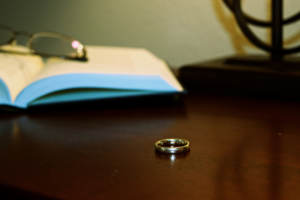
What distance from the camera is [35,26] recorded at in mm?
1332

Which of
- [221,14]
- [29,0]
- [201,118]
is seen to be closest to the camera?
[201,118]

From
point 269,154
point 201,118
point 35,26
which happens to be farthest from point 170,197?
point 35,26

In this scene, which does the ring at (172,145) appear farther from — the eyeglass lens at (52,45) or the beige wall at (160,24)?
the beige wall at (160,24)

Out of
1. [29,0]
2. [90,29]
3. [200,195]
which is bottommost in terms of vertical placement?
[200,195]

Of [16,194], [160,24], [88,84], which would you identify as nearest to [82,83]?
[88,84]

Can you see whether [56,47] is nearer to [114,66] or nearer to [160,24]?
[114,66]

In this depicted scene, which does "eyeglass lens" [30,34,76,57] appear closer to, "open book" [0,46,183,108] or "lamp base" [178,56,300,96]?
"open book" [0,46,183,108]

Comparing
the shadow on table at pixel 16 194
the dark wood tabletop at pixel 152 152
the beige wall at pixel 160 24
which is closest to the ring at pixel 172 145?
the dark wood tabletop at pixel 152 152

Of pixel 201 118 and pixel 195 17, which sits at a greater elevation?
pixel 195 17

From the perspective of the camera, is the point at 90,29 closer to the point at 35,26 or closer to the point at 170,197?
the point at 35,26

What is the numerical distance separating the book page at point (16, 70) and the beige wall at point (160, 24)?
0.33m

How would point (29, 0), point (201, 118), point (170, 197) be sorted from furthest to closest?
point (29, 0)
point (201, 118)
point (170, 197)

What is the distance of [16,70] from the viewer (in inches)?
26.2

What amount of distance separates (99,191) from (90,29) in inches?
35.1
